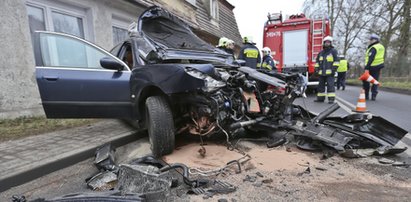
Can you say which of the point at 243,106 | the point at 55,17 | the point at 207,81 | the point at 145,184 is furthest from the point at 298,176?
the point at 55,17

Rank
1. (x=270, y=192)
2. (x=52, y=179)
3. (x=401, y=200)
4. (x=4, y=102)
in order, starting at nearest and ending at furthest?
(x=401, y=200), (x=270, y=192), (x=52, y=179), (x=4, y=102)

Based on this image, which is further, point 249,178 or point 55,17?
point 55,17

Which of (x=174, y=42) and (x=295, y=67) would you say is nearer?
(x=174, y=42)

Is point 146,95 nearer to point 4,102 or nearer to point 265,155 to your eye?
point 265,155

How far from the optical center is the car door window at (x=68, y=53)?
362 centimetres

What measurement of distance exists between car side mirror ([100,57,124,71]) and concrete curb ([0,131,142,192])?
107 cm

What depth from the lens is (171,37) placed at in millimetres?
4520

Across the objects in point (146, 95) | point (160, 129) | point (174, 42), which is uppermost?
point (174, 42)

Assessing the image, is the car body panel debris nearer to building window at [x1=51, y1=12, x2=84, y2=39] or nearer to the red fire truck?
building window at [x1=51, y1=12, x2=84, y2=39]

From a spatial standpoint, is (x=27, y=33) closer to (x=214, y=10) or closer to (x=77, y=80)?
(x=77, y=80)

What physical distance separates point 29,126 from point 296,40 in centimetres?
950

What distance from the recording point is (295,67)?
10172 millimetres

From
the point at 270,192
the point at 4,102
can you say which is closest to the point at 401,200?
the point at 270,192

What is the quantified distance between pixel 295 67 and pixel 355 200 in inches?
346
